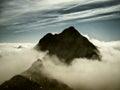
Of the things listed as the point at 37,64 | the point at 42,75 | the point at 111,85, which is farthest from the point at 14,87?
the point at 111,85

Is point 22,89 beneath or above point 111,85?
above

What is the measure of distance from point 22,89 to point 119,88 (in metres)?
74.4

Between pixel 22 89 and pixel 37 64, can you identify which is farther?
pixel 37 64

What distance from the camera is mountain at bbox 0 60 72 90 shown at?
14825 centimetres

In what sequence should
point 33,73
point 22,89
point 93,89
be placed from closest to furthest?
point 22,89, point 33,73, point 93,89

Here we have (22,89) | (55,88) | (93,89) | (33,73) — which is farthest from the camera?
(93,89)

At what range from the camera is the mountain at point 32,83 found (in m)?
148

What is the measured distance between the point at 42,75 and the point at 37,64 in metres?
15.6

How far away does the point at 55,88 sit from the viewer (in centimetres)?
15588

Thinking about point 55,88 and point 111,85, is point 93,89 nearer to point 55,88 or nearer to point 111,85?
point 111,85

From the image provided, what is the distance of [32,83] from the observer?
154500 mm

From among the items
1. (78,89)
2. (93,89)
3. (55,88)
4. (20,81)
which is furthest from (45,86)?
(93,89)

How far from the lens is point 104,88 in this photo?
192625 millimetres

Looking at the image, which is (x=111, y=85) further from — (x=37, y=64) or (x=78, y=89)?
(x=37, y=64)
